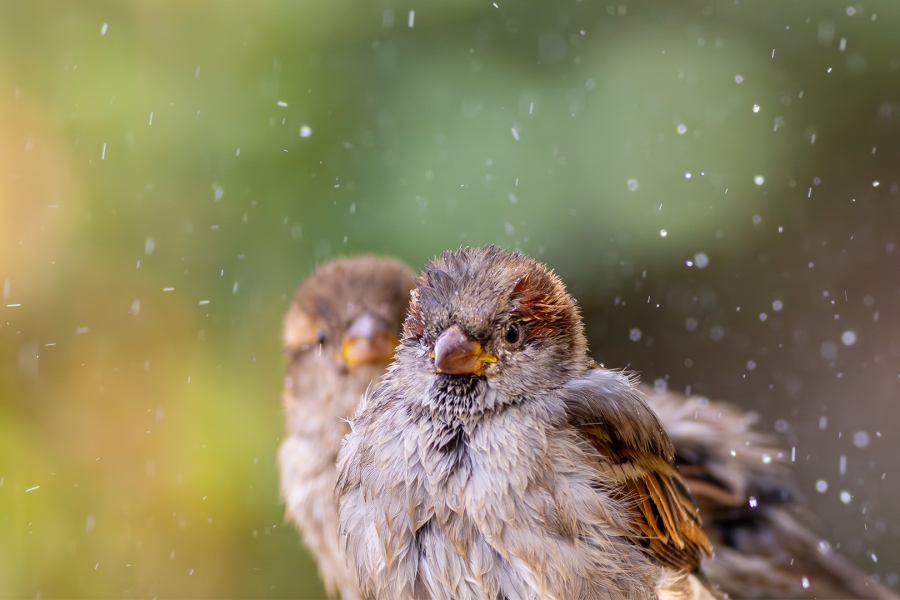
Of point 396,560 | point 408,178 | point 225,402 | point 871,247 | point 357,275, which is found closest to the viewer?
point 396,560

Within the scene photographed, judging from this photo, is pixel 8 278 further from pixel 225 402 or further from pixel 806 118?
pixel 806 118

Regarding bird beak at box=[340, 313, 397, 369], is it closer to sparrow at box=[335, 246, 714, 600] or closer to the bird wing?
sparrow at box=[335, 246, 714, 600]

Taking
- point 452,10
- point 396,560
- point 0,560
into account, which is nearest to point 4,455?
point 0,560

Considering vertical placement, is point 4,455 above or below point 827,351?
below

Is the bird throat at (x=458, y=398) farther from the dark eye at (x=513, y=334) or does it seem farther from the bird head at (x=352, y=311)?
the bird head at (x=352, y=311)

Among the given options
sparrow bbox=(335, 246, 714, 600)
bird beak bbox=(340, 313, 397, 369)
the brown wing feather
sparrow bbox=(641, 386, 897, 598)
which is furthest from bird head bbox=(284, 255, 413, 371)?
sparrow bbox=(641, 386, 897, 598)

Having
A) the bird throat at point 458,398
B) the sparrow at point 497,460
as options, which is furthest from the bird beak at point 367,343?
the bird throat at point 458,398
